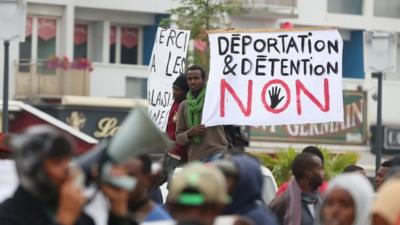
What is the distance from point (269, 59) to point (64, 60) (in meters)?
27.8

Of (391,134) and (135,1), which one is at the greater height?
(135,1)

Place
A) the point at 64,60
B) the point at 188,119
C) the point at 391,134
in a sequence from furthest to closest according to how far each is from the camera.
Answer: the point at 391,134, the point at 64,60, the point at 188,119

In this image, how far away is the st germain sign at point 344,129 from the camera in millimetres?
48719

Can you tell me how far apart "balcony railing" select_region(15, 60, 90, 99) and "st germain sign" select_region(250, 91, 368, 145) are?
18.9 ft

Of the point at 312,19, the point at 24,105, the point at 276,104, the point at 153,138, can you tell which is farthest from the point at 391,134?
the point at 153,138

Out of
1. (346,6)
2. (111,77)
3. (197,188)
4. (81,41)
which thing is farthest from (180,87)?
(346,6)

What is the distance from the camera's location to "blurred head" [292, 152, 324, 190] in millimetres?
13383

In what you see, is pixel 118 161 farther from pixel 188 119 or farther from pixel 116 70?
pixel 116 70

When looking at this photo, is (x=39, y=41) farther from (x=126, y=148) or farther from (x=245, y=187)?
(x=126, y=148)

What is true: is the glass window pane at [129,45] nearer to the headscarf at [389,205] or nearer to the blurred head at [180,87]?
the blurred head at [180,87]

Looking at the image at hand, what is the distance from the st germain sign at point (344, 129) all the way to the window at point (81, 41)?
5.21m

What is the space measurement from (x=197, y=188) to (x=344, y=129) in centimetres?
4188

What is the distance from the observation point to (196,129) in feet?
52.3

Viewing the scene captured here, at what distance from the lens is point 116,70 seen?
158 ft
